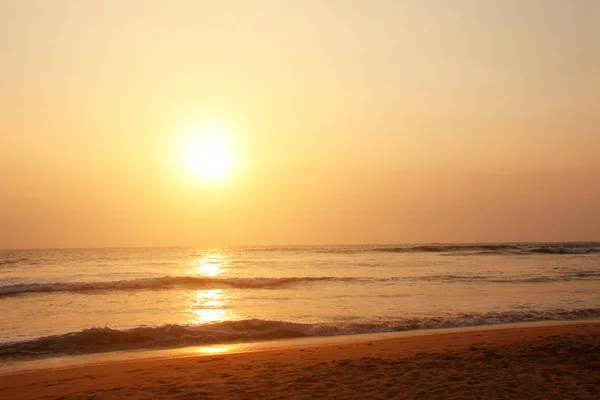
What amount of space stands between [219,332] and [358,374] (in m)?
6.82

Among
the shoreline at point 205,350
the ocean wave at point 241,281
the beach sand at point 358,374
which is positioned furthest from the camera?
the ocean wave at point 241,281

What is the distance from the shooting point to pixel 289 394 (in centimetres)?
827

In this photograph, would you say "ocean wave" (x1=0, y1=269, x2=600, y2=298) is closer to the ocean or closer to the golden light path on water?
the ocean

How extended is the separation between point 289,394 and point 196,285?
78.0ft

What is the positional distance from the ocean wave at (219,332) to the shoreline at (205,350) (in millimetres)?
474

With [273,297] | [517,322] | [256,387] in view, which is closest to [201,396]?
[256,387]

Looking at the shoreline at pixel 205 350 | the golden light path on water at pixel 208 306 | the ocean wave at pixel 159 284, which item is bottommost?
the shoreline at pixel 205 350

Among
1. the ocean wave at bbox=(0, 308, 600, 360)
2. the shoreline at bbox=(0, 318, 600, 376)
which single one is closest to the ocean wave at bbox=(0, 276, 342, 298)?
the ocean wave at bbox=(0, 308, 600, 360)

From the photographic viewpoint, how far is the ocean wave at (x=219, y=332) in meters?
13.4

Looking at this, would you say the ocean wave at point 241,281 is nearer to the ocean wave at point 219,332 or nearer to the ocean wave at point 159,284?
the ocean wave at point 159,284

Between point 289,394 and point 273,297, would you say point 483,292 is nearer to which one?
point 273,297

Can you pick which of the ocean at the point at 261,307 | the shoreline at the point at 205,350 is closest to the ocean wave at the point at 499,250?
the ocean at the point at 261,307

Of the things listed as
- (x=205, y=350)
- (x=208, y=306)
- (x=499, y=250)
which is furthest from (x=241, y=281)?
(x=499, y=250)

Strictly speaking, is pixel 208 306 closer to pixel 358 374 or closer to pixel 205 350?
pixel 205 350
